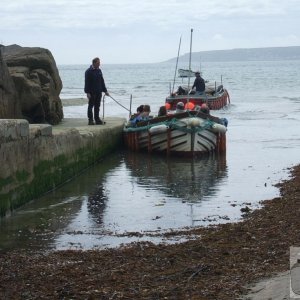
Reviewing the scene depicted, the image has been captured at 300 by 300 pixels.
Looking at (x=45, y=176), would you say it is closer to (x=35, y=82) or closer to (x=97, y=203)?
(x=97, y=203)

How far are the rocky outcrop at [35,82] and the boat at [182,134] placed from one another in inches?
90.8

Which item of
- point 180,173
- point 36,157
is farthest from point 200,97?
point 36,157

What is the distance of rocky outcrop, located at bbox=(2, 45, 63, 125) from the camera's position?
1697cm

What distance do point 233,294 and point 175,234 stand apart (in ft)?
11.7

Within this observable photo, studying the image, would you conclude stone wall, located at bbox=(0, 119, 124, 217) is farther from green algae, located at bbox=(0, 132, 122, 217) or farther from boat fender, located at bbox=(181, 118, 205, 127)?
boat fender, located at bbox=(181, 118, 205, 127)

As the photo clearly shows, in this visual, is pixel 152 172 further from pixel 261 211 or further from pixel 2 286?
pixel 2 286

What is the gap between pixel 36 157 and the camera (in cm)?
1291

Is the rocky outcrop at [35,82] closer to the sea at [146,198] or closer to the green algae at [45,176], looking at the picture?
the green algae at [45,176]

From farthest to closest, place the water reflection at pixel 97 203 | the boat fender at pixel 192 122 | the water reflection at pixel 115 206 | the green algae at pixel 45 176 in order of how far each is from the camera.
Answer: the boat fender at pixel 192 122
the green algae at pixel 45 176
the water reflection at pixel 97 203
the water reflection at pixel 115 206

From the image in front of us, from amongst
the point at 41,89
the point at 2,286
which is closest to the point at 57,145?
the point at 41,89

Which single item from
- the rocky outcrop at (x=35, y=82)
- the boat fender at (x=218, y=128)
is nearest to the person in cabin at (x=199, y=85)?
A: the rocky outcrop at (x=35, y=82)

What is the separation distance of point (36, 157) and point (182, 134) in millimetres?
6752

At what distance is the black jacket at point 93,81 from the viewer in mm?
18219

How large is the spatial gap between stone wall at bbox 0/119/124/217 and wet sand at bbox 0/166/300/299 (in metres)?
2.58
